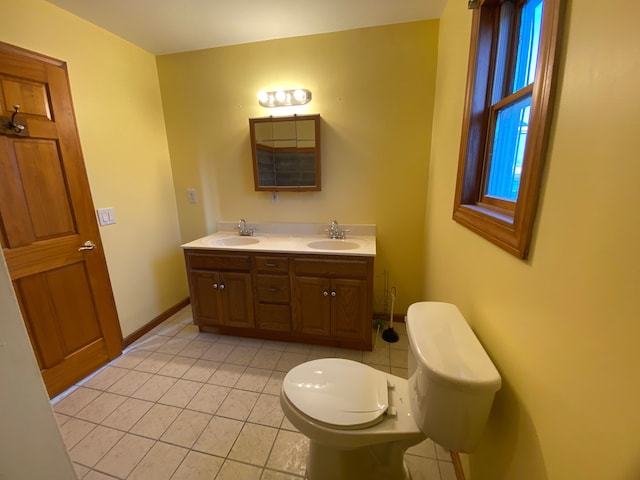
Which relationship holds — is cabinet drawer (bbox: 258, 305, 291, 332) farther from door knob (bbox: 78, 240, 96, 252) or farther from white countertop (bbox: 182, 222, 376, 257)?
door knob (bbox: 78, 240, 96, 252)

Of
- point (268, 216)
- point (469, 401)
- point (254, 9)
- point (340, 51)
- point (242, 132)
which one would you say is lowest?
point (469, 401)

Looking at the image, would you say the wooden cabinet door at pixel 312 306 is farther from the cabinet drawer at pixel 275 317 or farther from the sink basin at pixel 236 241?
the sink basin at pixel 236 241

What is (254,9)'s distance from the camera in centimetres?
170

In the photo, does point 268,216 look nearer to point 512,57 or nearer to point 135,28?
point 135,28

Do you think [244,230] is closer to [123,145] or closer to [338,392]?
[123,145]

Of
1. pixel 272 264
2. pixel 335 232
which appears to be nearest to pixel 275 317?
pixel 272 264

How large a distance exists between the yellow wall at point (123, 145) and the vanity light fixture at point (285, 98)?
1.04 m

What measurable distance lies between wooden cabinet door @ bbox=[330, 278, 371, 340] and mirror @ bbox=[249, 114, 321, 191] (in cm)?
88

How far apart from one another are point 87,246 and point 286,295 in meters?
1.40

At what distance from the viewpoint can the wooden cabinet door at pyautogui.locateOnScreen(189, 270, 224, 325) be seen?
6.84ft

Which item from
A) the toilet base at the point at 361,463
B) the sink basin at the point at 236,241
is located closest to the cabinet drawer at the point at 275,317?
the sink basin at the point at 236,241

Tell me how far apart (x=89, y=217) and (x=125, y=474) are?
1.53 m

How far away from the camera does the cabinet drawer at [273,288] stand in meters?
1.97

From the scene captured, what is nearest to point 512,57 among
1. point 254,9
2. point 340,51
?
point 340,51
